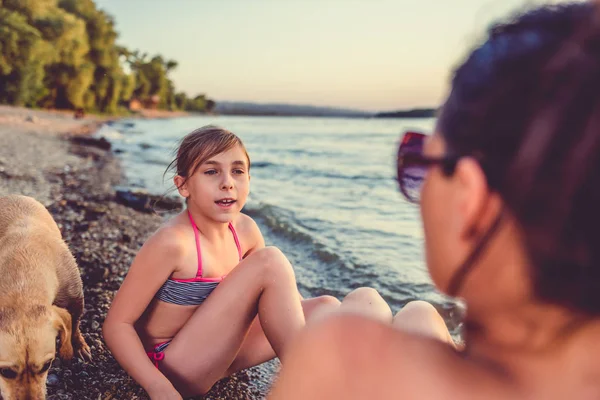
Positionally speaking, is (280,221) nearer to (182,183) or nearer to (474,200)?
(182,183)

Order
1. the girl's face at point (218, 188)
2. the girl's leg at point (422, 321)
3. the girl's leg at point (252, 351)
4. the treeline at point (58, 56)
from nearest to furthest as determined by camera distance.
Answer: the girl's leg at point (422, 321)
the girl's face at point (218, 188)
the girl's leg at point (252, 351)
the treeline at point (58, 56)

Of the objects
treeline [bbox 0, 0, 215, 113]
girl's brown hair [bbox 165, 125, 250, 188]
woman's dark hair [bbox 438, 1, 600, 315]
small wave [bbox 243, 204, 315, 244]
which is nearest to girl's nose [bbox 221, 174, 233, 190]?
girl's brown hair [bbox 165, 125, 250, 188]

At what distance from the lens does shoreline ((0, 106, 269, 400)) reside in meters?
2.66

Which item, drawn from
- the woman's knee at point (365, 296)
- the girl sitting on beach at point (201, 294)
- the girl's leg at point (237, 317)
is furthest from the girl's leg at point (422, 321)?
the girl's leg at point (237, 317)

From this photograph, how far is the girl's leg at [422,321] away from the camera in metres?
1.82

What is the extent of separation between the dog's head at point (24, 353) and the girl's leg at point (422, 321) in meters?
1.66

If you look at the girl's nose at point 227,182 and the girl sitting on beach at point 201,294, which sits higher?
the girl's nose at point 227,182

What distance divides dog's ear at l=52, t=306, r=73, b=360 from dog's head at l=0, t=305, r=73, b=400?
0.05m

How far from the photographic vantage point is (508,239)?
767 millimetres

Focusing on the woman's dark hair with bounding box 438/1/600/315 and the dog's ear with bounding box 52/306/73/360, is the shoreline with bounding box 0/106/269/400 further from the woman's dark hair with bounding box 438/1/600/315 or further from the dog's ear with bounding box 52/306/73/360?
the woman's dark hair with bounding box 438/1/600/315

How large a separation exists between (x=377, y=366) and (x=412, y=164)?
412mm

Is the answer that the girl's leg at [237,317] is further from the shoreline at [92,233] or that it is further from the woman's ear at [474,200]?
the woman's ear at [474,200]

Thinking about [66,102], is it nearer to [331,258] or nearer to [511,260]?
[331,258]

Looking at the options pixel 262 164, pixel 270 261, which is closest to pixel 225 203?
pixel 270 261
